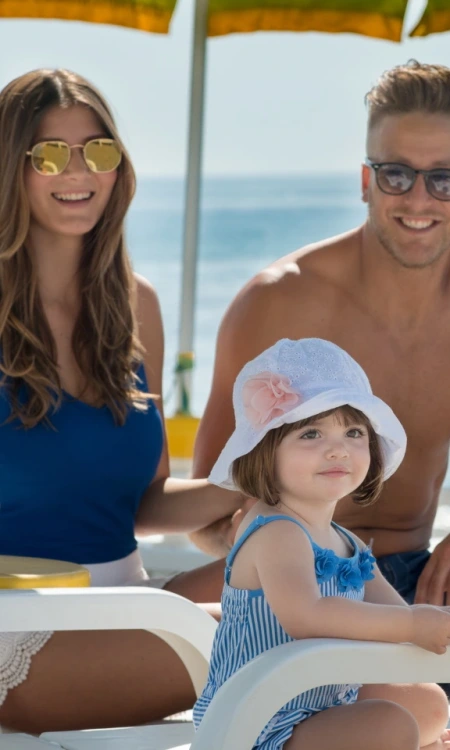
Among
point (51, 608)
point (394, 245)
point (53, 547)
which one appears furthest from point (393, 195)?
point (51, 608)

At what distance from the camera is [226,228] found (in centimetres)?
3006

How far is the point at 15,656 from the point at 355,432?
1.04m

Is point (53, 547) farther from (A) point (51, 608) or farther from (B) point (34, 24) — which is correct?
(B) point (34, 24)

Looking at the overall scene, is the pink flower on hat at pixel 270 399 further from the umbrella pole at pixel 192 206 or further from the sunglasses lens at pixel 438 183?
the umbrella pole at pixel 192 206

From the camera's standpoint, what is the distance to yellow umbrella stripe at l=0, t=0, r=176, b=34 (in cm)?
714

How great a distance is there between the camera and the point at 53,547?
114 inches

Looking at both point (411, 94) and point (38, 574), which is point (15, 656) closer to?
point (38, 574)

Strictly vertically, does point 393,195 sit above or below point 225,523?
above

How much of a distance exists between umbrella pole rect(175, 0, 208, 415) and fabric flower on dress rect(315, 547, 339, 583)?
5569 mm

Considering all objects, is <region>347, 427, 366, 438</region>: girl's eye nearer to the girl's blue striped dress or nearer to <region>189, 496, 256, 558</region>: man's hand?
the girl's blue striped dress

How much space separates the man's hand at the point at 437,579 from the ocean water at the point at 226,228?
1729 cm

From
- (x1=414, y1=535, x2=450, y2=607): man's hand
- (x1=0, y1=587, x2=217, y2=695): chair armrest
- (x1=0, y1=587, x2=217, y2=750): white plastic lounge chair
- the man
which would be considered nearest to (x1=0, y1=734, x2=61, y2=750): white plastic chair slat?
(x1=0, y1=587, x2=217, y2=750): white plastic lounge chair

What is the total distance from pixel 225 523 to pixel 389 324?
2.58 feet

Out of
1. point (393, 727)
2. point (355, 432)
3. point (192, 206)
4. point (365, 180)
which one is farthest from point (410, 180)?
point (192, 206)
